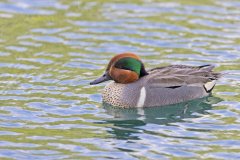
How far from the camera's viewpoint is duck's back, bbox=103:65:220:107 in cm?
→ 1322

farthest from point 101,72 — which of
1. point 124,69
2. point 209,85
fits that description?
point 209,85

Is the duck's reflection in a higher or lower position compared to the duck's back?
lower

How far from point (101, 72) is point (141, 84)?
1.53 metres

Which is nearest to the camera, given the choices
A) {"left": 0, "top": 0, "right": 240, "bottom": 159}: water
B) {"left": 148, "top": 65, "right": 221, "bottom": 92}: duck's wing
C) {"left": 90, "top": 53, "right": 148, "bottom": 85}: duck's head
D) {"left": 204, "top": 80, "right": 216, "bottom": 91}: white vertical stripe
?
{"left": 0, "top": 0, "right": 240, "bottom": 159}: water

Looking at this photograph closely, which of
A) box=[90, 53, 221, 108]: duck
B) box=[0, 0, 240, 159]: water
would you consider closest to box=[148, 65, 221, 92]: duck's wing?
box=[90, 53, 221, 108]: duck

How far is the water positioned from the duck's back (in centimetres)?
14

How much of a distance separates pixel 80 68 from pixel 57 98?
1.65 metres

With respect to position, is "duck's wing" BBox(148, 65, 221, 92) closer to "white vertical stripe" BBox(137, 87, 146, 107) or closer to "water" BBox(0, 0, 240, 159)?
"white vertical stripe" BBox(137, 87, 146, 107)

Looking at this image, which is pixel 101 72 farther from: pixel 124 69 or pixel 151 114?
pixel 151 114

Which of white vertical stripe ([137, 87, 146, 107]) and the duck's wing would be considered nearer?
white vertical stripe ([137, 87, 146, 107])

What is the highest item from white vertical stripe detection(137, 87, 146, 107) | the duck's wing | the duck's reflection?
the duck's wing

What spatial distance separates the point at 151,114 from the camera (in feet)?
42.3

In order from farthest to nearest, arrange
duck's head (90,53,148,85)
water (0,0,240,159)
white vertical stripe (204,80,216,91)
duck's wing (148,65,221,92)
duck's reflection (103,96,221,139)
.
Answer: white vertical stripe (204,80,216,91)
duck's wing (148,65,221,92)
duck's head (90,53,148,85)
duck's reflection (103,96,221,139)
water (0,0,240,159)

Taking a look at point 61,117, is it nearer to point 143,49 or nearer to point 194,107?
point 194,107
